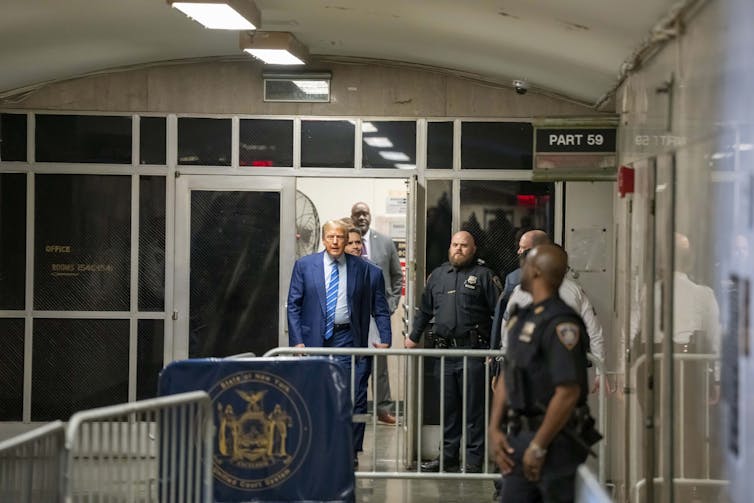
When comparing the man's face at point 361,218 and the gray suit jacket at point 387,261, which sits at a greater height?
the man's face at point 361,218

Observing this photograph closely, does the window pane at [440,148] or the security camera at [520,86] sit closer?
the security camera at [520,86]

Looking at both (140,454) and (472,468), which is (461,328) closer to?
(472,468)

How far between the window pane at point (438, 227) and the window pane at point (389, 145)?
0.38m

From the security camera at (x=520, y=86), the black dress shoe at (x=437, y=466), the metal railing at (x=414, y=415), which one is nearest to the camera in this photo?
the metal railing at (x=414, y=415)

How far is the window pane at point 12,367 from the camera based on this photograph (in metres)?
10.6

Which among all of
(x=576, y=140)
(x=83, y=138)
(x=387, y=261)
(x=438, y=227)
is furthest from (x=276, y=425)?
(x=83, y=138)

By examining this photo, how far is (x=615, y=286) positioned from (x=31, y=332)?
16.4ft

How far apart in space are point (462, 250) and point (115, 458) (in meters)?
4.39

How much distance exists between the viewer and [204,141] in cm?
1054

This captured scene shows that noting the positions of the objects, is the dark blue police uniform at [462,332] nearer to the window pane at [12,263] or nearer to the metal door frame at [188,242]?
the metal door frame at [188,242]

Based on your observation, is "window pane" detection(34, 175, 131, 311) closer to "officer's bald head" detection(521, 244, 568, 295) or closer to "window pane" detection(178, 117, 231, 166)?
"window pane" detection(178, 117, 231, 166)

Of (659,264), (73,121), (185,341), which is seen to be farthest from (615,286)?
(73,121)

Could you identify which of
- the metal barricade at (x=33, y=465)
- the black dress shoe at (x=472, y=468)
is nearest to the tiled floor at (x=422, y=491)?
the black dress shoe at (x=472, y=468)

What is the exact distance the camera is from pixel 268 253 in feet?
34.9
